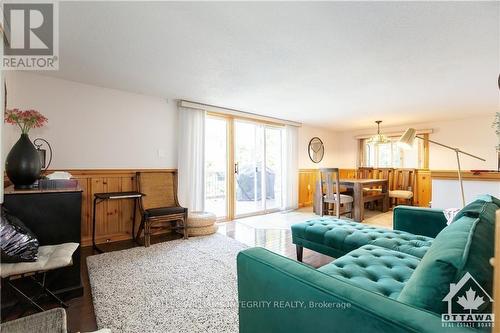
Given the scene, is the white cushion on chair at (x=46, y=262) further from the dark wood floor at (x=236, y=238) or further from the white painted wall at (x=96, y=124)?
the white painted wall at (x=96, y=124)

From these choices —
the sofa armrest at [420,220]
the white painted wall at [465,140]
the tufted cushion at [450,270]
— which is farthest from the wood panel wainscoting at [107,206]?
the white painted wall at [465,140]

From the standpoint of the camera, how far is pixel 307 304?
2.83 feet

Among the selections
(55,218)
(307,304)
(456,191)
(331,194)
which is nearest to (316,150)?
(331,194)

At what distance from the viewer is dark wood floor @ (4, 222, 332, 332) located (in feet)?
5.28

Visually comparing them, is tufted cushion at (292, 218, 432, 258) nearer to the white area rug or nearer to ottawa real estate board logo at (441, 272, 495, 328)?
the white area rug

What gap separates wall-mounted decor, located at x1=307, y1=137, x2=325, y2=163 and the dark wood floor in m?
3.15

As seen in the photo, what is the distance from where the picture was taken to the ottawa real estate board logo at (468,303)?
672 millimetres

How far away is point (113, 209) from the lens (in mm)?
3307

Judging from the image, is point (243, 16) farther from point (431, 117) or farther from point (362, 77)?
point (431, 117)

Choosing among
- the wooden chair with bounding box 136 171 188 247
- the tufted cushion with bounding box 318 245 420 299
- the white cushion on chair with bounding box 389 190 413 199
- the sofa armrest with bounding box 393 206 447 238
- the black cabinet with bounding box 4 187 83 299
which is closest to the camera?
the tufted cushion with bounding box 318 245 420 299

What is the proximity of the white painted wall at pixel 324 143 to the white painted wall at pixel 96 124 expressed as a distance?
136 inches

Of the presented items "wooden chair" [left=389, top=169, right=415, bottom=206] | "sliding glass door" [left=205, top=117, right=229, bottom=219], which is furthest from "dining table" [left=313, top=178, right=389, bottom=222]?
"sliding glass door" [left=205, top=117, right=229, bottom=219]

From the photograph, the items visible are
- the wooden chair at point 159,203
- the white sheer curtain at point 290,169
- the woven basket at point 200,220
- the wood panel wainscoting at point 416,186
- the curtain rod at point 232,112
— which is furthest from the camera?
the wood panel wainscoting at point 416,186

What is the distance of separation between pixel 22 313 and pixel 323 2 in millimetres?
3013
